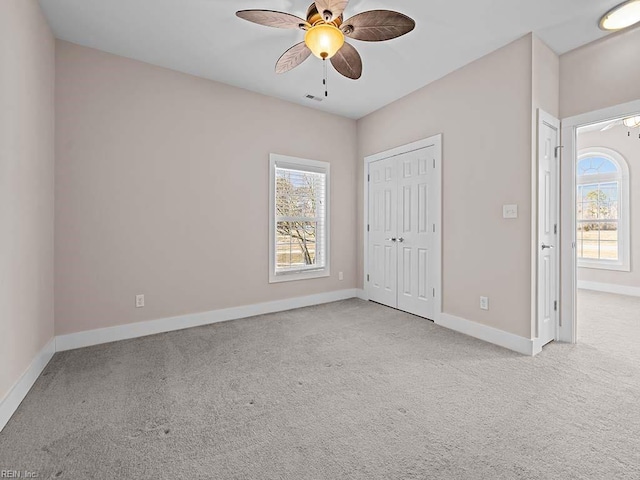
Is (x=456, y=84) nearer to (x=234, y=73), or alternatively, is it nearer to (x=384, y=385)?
(x=234, y=73)

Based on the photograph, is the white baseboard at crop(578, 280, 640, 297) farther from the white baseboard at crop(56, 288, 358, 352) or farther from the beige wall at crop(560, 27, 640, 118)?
the white baseboard at crop(56, 288, 358, 352)

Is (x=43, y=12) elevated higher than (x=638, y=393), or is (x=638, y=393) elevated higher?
(x=43, y=12)

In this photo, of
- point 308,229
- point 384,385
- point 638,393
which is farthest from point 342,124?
point 638,393

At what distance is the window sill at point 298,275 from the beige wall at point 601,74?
3270 millimetres

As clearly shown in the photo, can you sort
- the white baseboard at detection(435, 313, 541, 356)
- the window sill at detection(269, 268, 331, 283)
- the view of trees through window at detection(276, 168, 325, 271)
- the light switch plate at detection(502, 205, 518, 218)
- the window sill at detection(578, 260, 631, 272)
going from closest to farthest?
the white baseboard at detection(435, 313, 541, 356) → the light switch plate at detection(502, 205, 518, 218) → the window sill at detection(269, 268, 331, 283) → the view of trees through window at detection(276, 168, 325, 271) → the window sill at detection(578, 260, 631, 272)

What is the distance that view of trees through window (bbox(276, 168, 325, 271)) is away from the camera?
13.5ft

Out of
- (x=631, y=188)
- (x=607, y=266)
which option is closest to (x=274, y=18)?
(x=631, y=188)

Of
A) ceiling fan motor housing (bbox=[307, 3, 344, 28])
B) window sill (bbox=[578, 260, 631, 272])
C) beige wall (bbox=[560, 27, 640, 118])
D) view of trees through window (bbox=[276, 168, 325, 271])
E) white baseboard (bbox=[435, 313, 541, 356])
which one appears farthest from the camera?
window sill (bbox=[578, 260, 631, 272])

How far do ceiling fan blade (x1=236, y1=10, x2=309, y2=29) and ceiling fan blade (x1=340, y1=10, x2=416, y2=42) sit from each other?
31 cm

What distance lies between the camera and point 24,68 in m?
2.01

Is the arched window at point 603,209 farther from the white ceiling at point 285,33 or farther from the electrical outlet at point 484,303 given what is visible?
the electrical outlet at point 484,303

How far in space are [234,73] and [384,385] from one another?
135 inches

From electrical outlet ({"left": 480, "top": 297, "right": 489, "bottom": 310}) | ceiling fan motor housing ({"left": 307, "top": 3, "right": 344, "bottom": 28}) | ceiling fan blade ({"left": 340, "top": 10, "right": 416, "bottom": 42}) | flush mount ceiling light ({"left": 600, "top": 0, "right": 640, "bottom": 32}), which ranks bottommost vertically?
electrical outlet ({"left": 480, "top": 297, "right": 489, "bottom": 310})

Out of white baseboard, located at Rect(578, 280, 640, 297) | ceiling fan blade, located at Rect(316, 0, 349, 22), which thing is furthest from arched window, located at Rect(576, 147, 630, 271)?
ceiling fan blade, located at Rect(316, 0, 349, 22)
